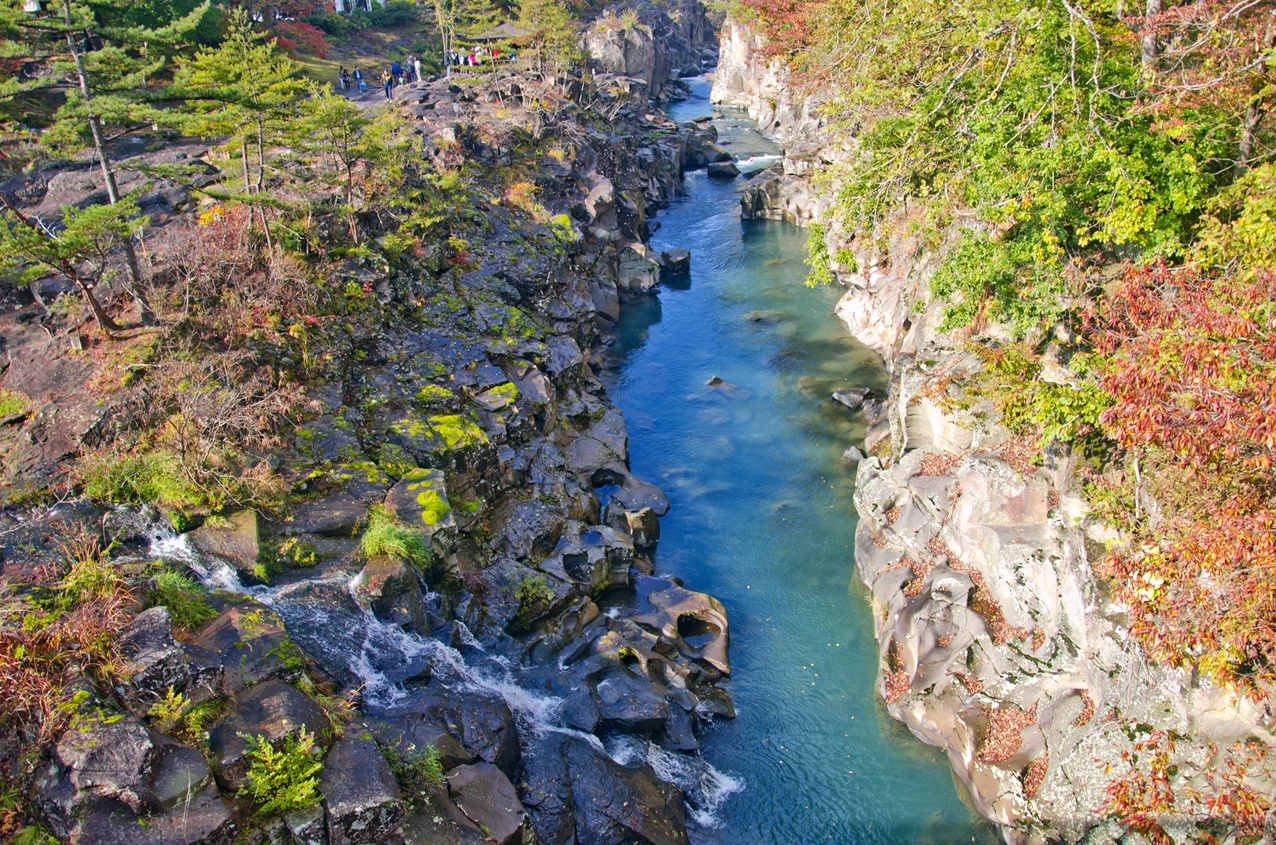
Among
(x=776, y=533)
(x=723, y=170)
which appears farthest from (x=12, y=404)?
(x=723, y=170)

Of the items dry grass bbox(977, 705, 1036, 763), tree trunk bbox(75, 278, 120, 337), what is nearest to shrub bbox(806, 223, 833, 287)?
dry grass bbox(977, 705, 1036, 763)

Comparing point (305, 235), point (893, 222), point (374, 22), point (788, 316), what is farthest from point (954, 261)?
point (374, 22)

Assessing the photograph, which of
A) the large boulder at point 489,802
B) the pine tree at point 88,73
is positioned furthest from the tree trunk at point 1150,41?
the pine tree at point 88,73

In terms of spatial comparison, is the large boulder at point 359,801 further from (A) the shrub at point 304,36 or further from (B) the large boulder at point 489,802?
(A) the shrub at point 304,36

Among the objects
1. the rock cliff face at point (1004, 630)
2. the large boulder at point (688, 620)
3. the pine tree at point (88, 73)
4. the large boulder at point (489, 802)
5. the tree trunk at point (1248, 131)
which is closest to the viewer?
the large boulder at point (489, 802)

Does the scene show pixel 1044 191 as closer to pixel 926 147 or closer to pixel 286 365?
pixel 926 147
